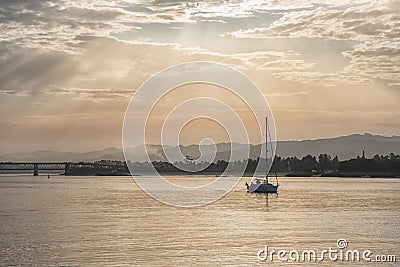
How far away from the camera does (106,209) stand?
71188 millimetres

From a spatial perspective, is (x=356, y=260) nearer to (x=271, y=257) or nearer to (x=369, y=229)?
(x=271, y=257)

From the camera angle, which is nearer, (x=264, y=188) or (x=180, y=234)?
(x=180, y=234)

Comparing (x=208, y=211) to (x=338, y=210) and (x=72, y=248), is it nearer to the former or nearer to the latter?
(x=338, y=210)

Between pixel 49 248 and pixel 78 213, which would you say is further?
pixel 78 213

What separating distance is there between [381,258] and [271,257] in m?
5.69

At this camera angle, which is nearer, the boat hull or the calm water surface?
the calm water surface

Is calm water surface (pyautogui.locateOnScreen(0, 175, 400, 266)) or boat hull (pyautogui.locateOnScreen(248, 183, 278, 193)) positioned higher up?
boat hull (pyautogui.locateOnScreen(248, 183, 278, 193))

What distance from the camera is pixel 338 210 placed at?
70562mm

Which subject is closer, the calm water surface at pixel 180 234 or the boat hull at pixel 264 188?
the calm water surface at pixel 180 234

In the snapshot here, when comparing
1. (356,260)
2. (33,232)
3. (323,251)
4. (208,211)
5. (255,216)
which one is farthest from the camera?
(208,211)

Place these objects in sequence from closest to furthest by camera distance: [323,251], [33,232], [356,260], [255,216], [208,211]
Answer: [356,260], [323,251], [33,232], [255,216], [208,211]

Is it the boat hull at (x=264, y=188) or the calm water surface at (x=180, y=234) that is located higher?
the boat hull at (x=264, y=188)

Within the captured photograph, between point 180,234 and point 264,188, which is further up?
point 264,188

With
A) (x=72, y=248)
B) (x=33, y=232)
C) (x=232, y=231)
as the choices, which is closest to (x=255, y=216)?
(x=232, y=231)
